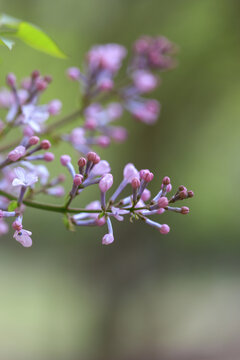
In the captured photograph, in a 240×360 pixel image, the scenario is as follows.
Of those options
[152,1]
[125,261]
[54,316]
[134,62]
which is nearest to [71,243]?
[54,316]

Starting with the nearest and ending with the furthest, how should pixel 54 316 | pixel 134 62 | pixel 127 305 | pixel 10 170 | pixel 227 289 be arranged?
pixel 10 170 < pixel 134 62 < pixel 127 305 < pixel 54 316 < pixel 227 289

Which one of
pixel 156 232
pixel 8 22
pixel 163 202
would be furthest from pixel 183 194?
pixel 156 232

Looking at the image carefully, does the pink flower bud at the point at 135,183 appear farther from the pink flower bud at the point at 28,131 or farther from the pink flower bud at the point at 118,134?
the pink flower bud at the point at 118,134

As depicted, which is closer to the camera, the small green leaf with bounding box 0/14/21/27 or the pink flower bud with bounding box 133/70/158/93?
the small green leaf with bounding box 0/14/21/27

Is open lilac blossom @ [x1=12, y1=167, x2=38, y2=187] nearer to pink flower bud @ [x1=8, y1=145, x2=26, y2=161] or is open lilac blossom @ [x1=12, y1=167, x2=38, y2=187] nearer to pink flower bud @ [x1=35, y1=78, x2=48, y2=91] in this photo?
pink flower bud @ [x1=8, y1=145, x2=26, y2=161]

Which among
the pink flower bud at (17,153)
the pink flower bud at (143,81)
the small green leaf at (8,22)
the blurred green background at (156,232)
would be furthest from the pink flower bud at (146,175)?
the blurred green background at (156,232)

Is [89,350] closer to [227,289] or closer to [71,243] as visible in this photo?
[71,243]

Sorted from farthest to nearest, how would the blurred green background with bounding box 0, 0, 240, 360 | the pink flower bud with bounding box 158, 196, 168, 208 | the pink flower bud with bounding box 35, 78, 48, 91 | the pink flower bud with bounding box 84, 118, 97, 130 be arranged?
1. the blurred green background with bounding box 0, 0, 240, 360
2. the pink flower bud with bounding box 84, 118, 97, 130
3. the pink flower bud with bounding box 35, 78, 48, 91
4. the pink flower bud with bounding box 158, 196, 168, 208

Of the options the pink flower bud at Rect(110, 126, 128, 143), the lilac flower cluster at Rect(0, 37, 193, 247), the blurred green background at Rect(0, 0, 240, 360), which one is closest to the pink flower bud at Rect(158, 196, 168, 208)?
the lilac flower cluster at Rect(0, 37, 193, 247)
